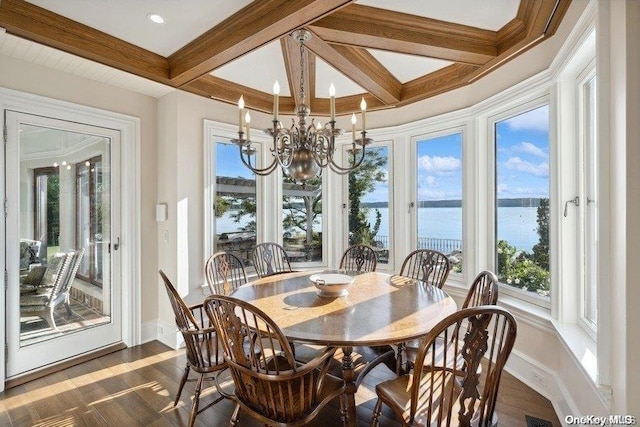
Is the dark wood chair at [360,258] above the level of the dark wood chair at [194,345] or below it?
above

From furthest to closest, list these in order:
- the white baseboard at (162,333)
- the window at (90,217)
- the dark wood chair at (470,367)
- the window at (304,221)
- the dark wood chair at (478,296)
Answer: the window at (304,221) < the white baseboard at (162,333) < the window at (90,217) < the dark wood chair at (478,296) < the dark wood chair at (470,367)

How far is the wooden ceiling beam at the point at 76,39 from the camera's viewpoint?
2.10m

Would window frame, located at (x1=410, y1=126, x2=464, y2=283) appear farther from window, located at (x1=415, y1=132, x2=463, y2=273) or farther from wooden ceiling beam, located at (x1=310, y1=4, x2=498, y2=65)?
wooden ceiling beam, located at (x1=310, y1=4, x2=498, y2=65)

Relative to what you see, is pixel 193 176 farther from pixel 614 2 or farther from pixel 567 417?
pixel 567 417

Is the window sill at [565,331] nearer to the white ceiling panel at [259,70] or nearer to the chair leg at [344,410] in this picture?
the chair leg at [344,410]

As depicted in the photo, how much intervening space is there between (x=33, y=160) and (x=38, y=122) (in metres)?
0.33

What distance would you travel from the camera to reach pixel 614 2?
1373mm

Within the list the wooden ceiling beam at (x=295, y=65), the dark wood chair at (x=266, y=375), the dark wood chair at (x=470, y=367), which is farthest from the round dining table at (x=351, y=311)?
the wooden ceiling beam at (x=295, y=65)

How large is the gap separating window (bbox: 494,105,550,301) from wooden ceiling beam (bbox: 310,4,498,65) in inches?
27.1

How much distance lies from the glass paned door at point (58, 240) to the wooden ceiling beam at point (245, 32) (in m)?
1.17

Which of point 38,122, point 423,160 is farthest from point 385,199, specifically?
point 38,122

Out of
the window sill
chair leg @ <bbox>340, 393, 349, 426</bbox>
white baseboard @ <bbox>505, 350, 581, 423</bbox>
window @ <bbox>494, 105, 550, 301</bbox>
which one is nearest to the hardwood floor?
white baseboard @ <bbox>505, 350, 581, 423</bbox>

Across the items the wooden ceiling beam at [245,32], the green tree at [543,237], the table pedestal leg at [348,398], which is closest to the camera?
the table pedestal leg at [348,398]

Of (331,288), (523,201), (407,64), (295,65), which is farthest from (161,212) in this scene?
(523,201)
